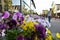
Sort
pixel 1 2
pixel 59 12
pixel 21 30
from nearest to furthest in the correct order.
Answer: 1. pixel 21 30
2. pixel 1 2
3. pixel 59 12

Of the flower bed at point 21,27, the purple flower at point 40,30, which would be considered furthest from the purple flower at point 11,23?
the purple flower at point 40,30

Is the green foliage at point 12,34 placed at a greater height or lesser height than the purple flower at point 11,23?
lesser

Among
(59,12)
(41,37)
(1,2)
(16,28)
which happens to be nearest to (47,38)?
(41,37)

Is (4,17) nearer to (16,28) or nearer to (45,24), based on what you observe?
(16,28)

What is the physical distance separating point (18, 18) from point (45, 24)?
0.46 feet

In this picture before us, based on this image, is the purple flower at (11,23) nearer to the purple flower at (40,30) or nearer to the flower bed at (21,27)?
the flower bed at (21,27)

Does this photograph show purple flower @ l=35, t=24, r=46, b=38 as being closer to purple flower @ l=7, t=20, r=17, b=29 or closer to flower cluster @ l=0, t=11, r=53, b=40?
flower cluster @ l=0, t=11, r=53, b=40

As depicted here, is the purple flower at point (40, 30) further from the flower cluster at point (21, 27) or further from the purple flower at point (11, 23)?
the purple flower at point (11, 23)

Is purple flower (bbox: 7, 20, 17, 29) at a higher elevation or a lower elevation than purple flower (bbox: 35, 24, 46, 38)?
higher

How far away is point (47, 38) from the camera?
Result: 3.76 ft

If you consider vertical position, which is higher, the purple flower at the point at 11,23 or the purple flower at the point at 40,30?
the purple flower at the point at 11,23

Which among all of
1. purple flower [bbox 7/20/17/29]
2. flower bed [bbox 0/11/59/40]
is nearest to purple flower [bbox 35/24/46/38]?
flower bed [bbox 0/11/59/40]

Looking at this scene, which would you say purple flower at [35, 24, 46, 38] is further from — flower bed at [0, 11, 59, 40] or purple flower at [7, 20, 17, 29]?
purple flower at [7, 20, 17, 29]

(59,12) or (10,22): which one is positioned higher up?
(10,22)
